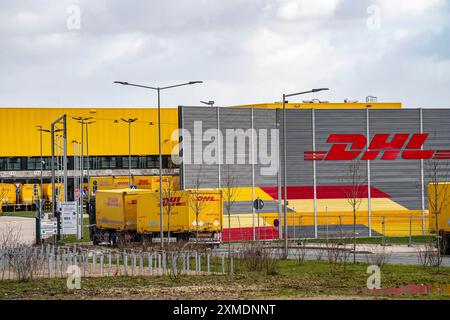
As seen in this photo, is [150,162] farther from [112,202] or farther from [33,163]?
[112,202]

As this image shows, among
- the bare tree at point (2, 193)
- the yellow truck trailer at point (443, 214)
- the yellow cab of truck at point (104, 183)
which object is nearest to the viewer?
the yellow truck trailer at point (443, 214)

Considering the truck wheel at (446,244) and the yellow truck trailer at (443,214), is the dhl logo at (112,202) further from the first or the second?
the truck wheel at (446,244)

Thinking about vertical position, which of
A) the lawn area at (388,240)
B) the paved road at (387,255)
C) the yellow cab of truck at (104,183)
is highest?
the yellow cab of truck at (104,183)

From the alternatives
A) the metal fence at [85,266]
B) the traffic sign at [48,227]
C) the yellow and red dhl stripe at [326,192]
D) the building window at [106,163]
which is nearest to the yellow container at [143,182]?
the building window at [106,163]

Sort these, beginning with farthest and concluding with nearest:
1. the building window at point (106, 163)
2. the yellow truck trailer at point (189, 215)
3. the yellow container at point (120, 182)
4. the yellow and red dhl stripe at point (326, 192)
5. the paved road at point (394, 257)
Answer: the building window at point (106, 163)
the yellow container at point (120, 182)
the yellow and red dhl stripe at point (326, 192)
the yellow truck trailer at point (189, 215)
the paved road at point (394, 257)

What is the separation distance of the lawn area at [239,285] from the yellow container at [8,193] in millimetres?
79795

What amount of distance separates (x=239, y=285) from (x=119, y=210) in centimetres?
2640

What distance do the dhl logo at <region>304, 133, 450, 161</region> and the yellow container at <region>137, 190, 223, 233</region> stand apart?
14340mm

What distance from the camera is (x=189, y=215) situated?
4956cm

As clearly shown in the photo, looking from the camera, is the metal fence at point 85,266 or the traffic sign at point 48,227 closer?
the metal fence at point 85,266

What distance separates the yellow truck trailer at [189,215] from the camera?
4947 centimetres

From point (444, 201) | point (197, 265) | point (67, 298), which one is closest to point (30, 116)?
point (444, 201)
